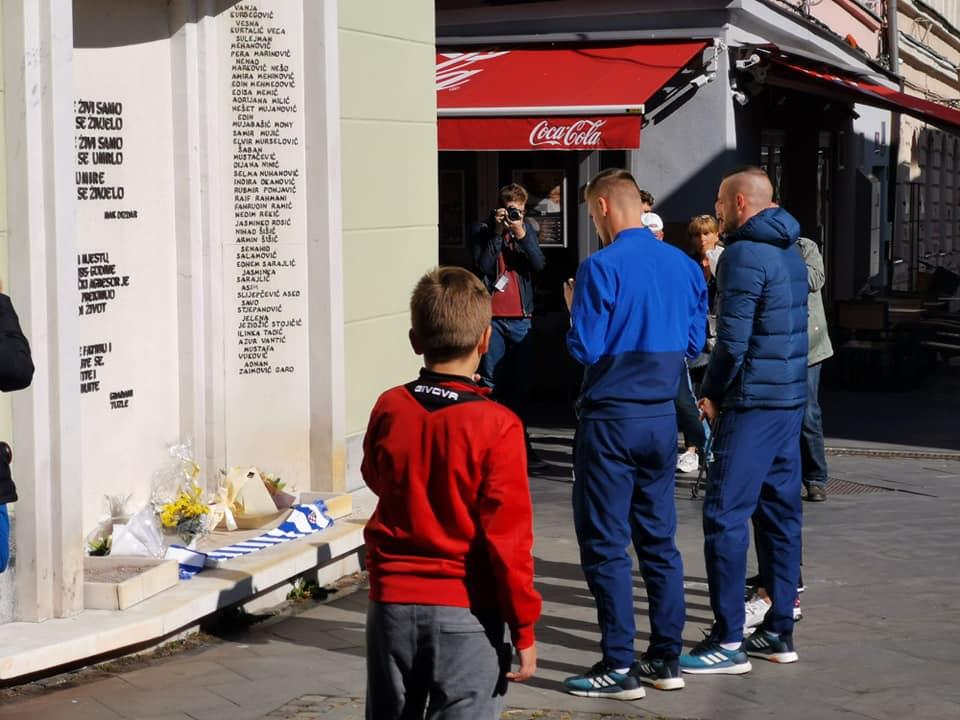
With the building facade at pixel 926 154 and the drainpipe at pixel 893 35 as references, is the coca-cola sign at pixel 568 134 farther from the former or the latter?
the drainpipe at pixel 893 35

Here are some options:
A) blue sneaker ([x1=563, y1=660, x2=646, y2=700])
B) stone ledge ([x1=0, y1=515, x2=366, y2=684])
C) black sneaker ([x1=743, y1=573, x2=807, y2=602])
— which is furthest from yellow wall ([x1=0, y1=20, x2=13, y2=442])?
black sneaker ([x1=743, y1=573, x2=807, y2=602])

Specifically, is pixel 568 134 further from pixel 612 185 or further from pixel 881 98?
pixel 612 185

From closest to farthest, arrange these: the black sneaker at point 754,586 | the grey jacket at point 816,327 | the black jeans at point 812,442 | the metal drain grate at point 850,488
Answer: the black sneaker at point 754,586 → the grey jacket at point 816,327 → the black jeans at point 812,442 → the metal drain grate at point 850,488

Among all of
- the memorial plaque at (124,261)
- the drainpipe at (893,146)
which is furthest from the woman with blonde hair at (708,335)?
the drainpipe at (893,146)

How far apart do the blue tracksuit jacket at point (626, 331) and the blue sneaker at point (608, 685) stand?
916mm

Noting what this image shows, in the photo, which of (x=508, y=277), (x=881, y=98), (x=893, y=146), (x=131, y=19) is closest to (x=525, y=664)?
(x=131, y=19)

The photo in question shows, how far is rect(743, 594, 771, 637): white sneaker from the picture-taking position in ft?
22.7

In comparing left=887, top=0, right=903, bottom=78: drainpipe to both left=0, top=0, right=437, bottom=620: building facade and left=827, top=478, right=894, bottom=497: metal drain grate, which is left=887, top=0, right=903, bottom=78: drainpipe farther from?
left=0, top=0, right=437, bottom=620: building facade

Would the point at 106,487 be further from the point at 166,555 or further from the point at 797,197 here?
the point at 797,197

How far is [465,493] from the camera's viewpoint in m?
4.01

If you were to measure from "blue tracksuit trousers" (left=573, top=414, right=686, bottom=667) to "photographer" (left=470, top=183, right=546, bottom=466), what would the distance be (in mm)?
5012

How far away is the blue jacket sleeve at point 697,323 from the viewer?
6289 mm

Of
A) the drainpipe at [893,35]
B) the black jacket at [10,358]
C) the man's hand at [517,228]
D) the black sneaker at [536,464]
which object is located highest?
the drainpipe at [893,35]

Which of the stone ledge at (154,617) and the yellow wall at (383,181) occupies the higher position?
the yellow wall at (383,181)
